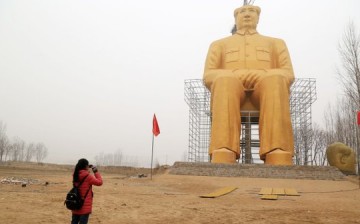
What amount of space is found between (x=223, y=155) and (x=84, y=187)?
961cm

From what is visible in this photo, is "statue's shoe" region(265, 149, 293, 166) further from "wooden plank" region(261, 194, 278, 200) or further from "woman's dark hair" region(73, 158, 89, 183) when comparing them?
"woman's dark hair" region(73, 158, 89, 183)

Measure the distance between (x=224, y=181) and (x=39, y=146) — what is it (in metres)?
59.9

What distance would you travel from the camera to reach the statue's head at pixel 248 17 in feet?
51.8

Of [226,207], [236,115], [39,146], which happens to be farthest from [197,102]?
[39,146]

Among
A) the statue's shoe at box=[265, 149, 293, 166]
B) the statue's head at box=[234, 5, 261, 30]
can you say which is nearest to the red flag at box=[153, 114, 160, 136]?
the statue's shoe at box=[265, 149, 293, 166]

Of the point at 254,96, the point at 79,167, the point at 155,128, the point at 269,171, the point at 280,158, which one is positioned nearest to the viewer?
the point at 79,167

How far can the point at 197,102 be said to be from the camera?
22500 millimetres

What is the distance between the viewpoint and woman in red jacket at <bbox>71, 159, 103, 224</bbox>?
3.62 metres

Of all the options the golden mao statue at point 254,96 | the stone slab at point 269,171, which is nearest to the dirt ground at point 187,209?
the stone slab at point 269,171

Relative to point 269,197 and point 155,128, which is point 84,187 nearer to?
point 269,197

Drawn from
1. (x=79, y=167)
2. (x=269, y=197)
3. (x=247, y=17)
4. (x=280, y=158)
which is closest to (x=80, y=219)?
(x=79, y=167)

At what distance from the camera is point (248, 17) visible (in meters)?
15.8

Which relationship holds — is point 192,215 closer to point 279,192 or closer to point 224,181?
point 279,192

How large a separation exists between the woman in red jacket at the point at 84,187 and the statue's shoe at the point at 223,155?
943cm
